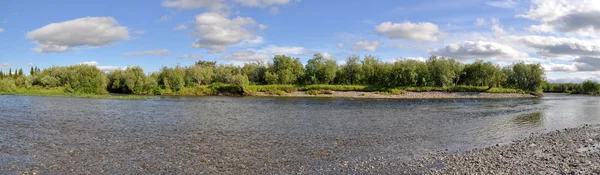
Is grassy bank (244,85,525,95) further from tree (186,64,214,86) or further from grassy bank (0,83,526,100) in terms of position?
tree (186,64,214,86)

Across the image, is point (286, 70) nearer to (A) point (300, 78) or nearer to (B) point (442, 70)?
(A) point (300, 78)

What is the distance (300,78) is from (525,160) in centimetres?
12176

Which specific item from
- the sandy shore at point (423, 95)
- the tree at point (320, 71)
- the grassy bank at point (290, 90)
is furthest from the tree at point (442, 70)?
the tree at point (320, 71)

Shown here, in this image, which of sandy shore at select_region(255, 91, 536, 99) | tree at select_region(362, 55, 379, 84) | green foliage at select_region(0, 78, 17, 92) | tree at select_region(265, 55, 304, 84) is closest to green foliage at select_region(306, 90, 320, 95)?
sandy shore at select_region(255, 91, 536, 99)

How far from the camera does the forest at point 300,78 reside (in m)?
115

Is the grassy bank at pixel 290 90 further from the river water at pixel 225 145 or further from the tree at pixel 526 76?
the river water at pixel 225 145

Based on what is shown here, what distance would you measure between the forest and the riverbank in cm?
9408

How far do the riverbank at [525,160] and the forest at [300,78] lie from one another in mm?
94081

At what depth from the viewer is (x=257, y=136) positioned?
24828 mm

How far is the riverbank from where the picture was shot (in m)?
14.8

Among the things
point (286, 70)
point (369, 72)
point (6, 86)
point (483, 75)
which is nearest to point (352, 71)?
point (369, 72)

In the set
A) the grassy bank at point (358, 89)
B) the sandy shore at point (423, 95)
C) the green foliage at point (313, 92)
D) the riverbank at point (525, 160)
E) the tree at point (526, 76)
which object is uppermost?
the tree at point (526, 76)

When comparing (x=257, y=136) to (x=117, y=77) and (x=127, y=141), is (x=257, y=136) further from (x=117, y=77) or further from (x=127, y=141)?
(x=117, y=77)

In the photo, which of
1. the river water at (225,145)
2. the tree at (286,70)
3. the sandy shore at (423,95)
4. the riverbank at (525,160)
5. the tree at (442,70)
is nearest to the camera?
the riverbank at (525,160)
